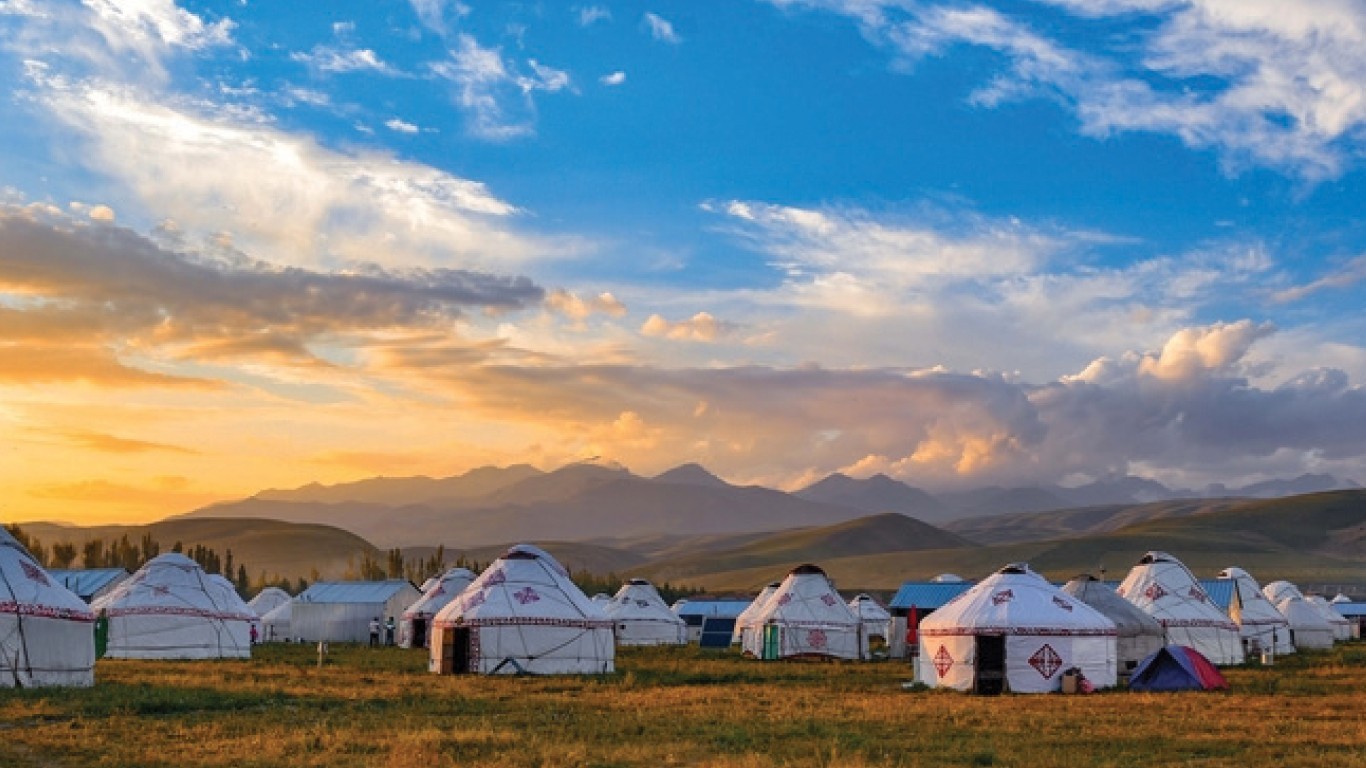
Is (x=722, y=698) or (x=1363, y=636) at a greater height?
(x=722, y=698)

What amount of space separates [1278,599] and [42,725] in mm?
59961

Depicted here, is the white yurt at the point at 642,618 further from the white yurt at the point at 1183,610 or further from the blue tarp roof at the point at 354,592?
the white yurt at the point at 1183,610

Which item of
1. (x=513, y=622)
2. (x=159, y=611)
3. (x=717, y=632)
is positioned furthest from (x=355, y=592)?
(x=513, y=622)

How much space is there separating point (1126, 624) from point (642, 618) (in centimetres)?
3400

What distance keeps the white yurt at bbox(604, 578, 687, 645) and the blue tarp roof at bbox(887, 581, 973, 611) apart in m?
18.3

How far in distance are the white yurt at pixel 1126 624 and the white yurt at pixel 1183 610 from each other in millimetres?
4391

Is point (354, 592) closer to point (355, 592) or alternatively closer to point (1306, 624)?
point (355, 592)

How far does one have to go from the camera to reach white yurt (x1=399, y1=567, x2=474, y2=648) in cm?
5922

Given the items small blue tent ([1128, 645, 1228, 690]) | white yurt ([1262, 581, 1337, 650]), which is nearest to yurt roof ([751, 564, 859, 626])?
small blue tent ([1128, 645, 1228, 690])

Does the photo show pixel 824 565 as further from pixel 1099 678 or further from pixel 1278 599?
pixel 1099 678

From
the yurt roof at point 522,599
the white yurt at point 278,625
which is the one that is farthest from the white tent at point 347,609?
the yurt roof at point 522,599

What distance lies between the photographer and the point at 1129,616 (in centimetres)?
4016

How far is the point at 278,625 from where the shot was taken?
70.9 metres

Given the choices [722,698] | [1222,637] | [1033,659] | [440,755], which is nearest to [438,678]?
[722,698]
